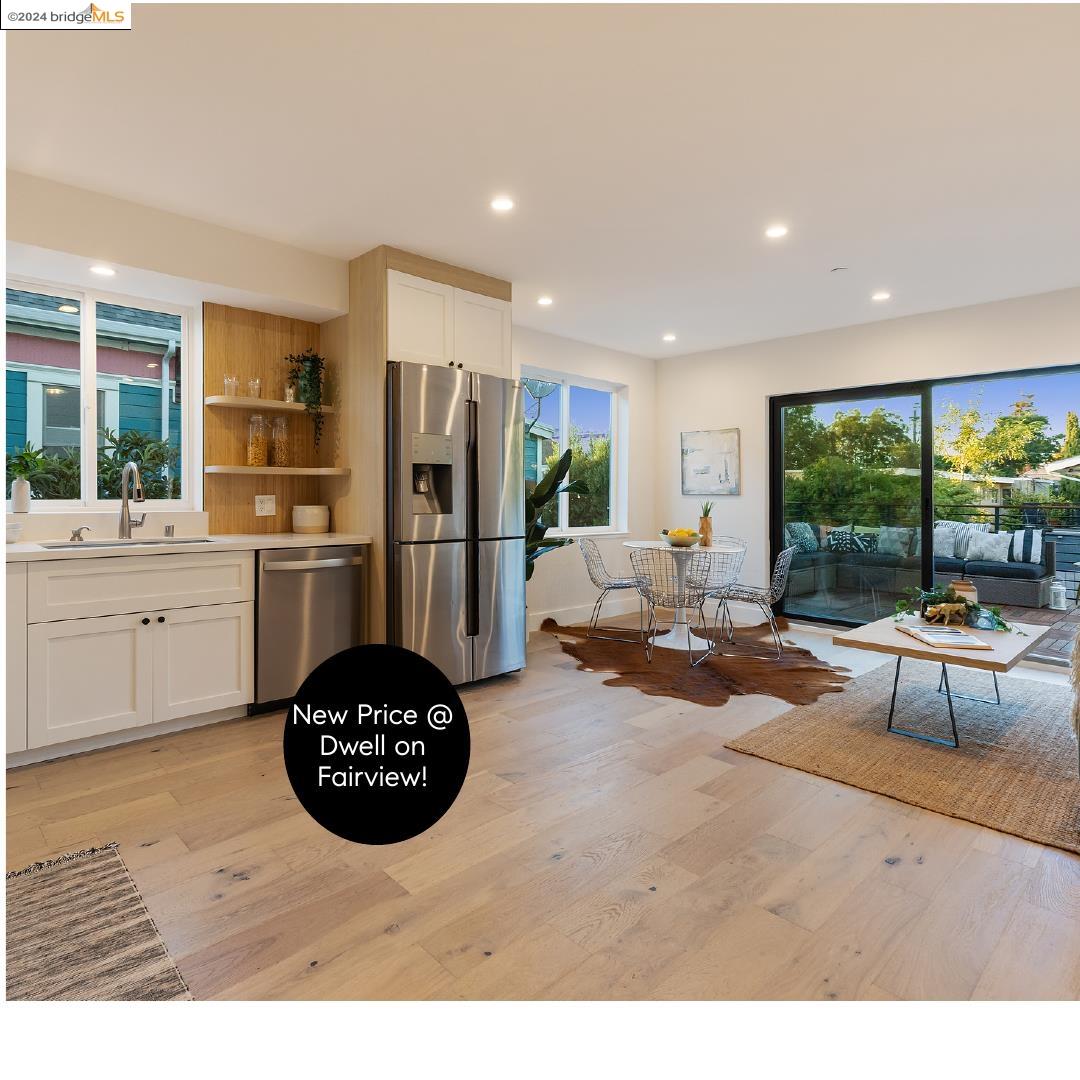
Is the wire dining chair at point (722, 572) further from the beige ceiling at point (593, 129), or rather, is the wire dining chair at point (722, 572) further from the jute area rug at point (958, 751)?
the beige ceiling at point (593, 129)

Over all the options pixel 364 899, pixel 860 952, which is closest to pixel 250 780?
pixel 364 899

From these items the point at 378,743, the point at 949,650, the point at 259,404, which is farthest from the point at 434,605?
the point at 949,650

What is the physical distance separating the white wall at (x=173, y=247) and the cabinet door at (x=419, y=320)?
16.2 inches

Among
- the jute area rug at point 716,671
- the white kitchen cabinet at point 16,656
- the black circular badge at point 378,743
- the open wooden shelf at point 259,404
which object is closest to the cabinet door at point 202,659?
the white kitchen cabinet at point 16,656

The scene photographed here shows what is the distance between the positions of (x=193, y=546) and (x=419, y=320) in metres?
1.70

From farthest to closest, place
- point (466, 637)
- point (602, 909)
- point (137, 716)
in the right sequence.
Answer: point (466, 637) → point (137, 716) → point (602, 909)

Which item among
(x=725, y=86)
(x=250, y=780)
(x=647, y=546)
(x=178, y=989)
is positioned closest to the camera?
(x=178, y=989)

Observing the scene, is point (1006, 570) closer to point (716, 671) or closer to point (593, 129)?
point (716, 671)

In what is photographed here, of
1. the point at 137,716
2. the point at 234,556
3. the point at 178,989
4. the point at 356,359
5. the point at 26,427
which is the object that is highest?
the point at 356,359

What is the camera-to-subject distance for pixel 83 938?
1.71m

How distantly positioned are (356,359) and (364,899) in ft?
9.55

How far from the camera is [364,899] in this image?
1.89 metres

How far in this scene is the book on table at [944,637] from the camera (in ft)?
9.73

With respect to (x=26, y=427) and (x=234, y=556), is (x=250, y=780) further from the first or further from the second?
(x=26, y=427)
